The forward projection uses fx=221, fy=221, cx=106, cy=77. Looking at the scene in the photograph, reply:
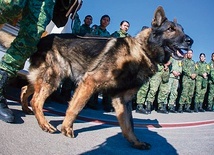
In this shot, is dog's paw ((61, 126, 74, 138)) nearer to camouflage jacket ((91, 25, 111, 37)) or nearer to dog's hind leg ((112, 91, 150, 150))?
dog's hind leg ((112, 91, 150, 150))

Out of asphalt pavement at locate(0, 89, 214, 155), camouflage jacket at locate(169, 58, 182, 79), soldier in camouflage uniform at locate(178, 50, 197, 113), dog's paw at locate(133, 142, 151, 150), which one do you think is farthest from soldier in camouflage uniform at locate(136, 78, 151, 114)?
dog's paw at locate(133, 142, 151, 150)

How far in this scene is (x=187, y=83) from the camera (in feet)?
27.1

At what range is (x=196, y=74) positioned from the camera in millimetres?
8477

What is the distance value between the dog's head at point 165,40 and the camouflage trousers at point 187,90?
5317mm

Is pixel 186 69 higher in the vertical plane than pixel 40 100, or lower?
higher

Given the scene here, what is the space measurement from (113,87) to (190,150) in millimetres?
1215

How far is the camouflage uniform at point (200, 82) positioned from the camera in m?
8.78

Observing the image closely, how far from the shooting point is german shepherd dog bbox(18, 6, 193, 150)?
2750 mm

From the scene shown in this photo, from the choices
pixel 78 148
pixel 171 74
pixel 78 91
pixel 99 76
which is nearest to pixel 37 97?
pixel 78 91

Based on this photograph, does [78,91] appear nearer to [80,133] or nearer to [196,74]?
[80,133]

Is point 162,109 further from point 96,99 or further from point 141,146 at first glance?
point 141,146

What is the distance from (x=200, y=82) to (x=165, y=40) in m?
6.42

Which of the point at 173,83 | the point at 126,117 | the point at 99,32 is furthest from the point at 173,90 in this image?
the point at 126,117

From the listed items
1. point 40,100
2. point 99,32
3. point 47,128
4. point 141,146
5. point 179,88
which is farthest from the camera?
point 179,88
